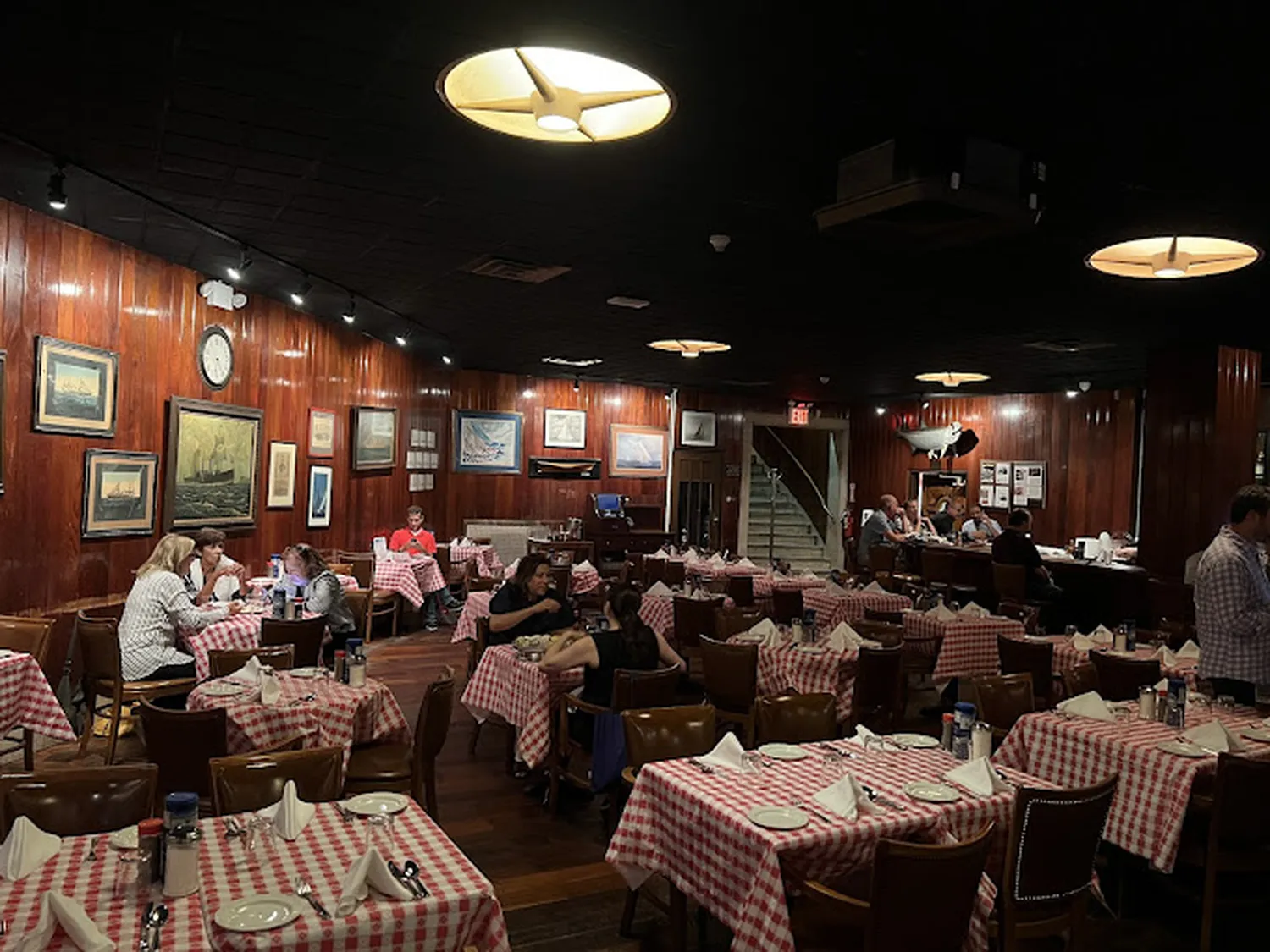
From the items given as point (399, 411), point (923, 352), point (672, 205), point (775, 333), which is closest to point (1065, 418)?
point (923, 352)

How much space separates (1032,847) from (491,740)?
4155 mm

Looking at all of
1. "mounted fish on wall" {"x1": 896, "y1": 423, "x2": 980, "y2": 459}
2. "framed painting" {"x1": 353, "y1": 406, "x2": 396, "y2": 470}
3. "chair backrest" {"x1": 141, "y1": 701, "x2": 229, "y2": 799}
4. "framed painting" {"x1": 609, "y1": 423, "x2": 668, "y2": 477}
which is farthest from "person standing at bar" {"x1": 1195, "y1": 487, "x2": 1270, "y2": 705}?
"framed painting" {"x1": 609, "y1": 423, "x2": 668, "y2": 477}

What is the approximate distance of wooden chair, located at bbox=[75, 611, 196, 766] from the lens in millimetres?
5531

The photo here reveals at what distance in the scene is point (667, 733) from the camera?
3850 millimetres

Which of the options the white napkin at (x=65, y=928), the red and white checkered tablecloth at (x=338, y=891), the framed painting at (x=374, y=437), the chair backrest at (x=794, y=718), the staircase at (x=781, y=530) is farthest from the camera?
the staircase at (x=781, y=530)

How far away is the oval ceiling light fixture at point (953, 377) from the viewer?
12.8 metres

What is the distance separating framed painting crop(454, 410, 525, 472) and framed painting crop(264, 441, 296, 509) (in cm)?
439

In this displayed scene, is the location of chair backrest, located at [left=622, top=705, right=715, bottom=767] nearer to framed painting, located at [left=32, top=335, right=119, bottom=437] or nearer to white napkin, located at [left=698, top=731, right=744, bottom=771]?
white napkin, located at [left=698, top=731, right=744, bottom=771]

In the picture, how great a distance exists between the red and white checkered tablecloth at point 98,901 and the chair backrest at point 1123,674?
475cm

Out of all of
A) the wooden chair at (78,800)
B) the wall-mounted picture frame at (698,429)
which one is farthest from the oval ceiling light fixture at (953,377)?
the wooden chair at (78,800)

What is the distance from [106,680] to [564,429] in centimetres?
966

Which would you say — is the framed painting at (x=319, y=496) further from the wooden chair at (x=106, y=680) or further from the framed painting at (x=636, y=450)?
the framed painting at (x=636, y=450)

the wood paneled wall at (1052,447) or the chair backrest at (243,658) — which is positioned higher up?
the wood paneled wall at (1052,447)

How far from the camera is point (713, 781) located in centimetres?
327
